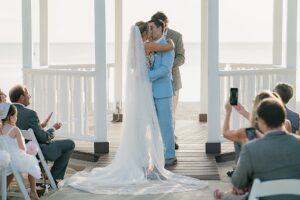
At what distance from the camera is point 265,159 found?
5.11m

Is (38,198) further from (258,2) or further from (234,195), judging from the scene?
(258,2)

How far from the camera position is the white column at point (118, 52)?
43.6 ft

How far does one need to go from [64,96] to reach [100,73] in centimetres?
73

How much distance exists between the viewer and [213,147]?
995 cm

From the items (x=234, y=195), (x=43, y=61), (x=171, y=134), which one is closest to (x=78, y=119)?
(x=171, y=134)

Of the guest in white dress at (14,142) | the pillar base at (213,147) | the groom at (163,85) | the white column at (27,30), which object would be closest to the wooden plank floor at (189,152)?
the pillar base at (213,147)

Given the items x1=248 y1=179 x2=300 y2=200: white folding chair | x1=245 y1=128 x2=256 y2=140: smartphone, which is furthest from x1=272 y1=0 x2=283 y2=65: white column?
x1=248 y1=179 x2=300 y2=200: white folding chair

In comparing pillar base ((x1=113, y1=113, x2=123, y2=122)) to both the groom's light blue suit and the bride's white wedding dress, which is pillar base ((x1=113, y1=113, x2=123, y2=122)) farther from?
the bride's white wedding dress

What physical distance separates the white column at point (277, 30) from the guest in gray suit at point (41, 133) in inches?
187

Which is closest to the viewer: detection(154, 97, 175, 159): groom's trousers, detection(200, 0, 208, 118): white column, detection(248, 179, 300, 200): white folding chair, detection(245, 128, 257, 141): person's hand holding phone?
detection(248, 179, 300, 200): white folding chair

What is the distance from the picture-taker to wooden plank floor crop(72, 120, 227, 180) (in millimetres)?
9023

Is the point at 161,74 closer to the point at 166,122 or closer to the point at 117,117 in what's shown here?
the point at 166,122

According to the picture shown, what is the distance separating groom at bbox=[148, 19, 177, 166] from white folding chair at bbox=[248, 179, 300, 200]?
4071 mm

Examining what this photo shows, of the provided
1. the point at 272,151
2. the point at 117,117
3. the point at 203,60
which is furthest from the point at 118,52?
the point at 272,151
